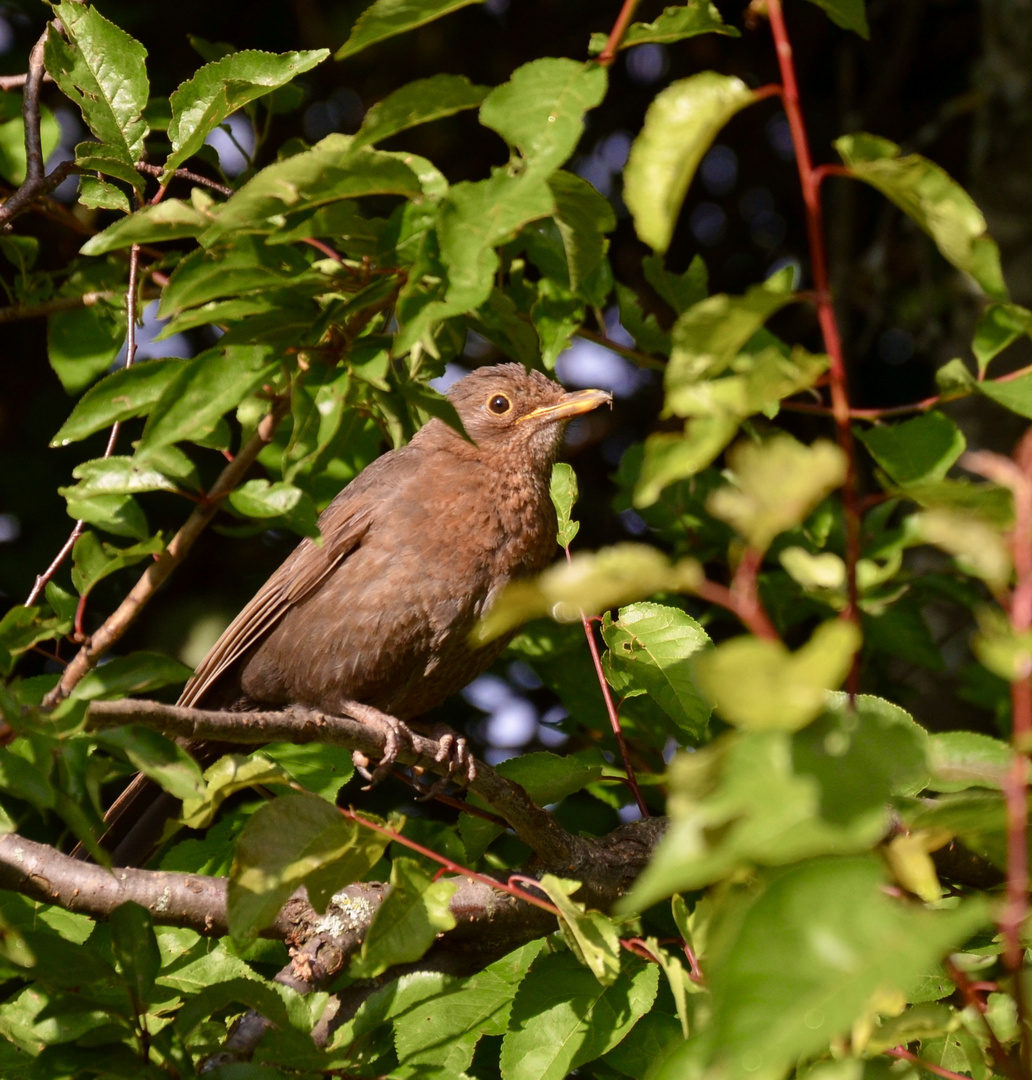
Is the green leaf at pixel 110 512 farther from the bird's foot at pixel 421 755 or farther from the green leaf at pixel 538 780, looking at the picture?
the green leaf at pixel 538 780

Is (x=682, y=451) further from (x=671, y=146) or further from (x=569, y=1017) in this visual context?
(x=569, y=1017)

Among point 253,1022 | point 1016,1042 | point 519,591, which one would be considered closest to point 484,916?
point 253,1022

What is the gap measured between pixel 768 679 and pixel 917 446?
1883mm

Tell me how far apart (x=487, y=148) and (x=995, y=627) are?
239 inches

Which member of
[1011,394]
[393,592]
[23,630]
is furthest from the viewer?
[393,592]

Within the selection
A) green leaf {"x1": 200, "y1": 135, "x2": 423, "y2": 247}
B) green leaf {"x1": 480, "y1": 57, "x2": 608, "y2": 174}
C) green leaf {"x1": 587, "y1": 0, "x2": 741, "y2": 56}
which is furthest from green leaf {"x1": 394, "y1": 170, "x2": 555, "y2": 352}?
green leaf {"x1": 587, "y1": 0, "x2": 741, "y2": 56}

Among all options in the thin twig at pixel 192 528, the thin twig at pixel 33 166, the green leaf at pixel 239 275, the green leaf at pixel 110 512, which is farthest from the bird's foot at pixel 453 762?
the thin twig at pixel 33 166

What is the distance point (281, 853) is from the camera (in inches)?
90.0

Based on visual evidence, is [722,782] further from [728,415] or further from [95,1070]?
[95,1070]

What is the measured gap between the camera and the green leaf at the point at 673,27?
211 cm

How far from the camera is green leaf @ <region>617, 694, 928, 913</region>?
1166mm

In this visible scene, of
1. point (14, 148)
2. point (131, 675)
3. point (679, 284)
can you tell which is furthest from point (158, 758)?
point (14, 148)

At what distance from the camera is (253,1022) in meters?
2.74

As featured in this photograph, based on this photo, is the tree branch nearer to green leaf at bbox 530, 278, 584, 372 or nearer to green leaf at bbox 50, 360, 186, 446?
green leaf at bbox 50, 360, 186, 446
